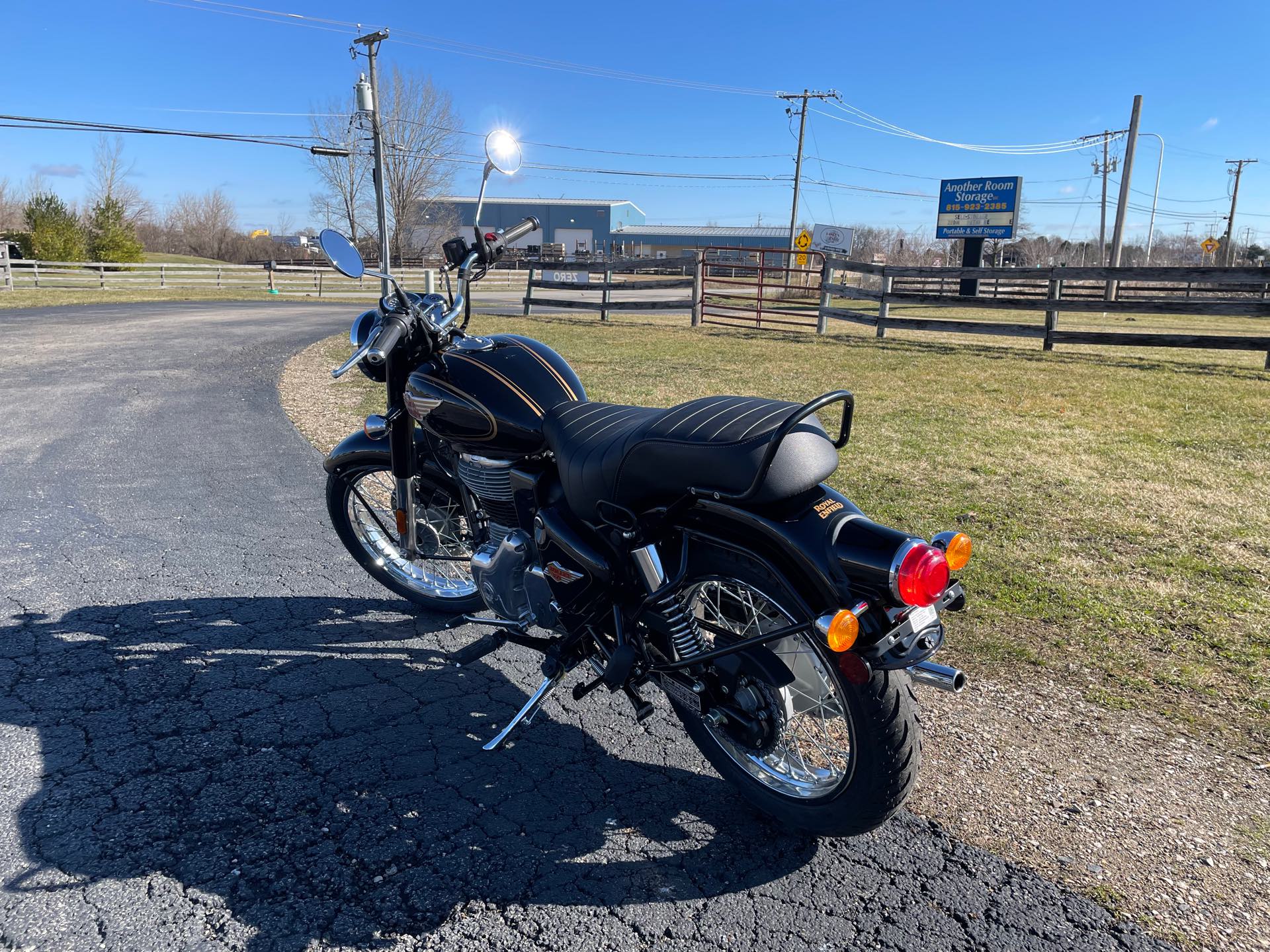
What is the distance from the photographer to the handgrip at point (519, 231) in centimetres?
340

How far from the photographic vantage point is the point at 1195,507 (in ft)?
17.8

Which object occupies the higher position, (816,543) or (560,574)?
(816,543)

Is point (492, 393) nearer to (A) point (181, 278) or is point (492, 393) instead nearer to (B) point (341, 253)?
(B) point (341, 253)

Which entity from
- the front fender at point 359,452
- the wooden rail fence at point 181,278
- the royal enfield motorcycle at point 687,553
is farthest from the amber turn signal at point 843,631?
the wooden rail fence at point 181,278

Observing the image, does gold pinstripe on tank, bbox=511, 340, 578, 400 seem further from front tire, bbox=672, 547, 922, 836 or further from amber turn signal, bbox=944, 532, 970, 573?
amber turn signal, bbox=944, 532, 970, 573

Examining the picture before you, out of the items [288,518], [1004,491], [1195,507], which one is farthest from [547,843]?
[1195,507]

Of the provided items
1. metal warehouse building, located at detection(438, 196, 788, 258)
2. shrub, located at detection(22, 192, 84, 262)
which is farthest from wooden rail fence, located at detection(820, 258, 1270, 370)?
metal warehouse building, located at detection(438, 196, 788, 258)

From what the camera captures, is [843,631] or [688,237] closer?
[843,631]

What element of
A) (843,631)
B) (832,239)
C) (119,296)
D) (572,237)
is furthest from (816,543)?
(572,237)

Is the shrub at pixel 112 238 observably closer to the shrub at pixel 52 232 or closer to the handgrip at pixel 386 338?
the shrub at pixel 52 232

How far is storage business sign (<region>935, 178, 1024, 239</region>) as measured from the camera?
25516mm

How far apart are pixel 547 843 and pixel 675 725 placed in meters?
0.75

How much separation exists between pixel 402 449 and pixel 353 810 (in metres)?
1.45

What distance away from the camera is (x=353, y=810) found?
255 centimetres
